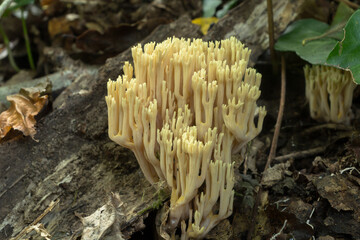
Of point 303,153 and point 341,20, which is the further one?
point 341,20

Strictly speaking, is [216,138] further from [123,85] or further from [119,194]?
[119,194]

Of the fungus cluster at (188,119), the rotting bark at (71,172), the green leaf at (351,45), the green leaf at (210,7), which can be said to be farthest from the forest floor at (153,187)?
the green leaf at (210,7)

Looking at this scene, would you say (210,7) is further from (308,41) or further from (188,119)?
(188,119)

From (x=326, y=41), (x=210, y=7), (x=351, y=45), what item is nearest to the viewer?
(x=351, y=45)

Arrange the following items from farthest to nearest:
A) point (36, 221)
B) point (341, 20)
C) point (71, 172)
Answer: point (341, 20), point (71, 172), point (36, 221)

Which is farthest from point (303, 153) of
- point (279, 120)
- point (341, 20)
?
point (341, 20)

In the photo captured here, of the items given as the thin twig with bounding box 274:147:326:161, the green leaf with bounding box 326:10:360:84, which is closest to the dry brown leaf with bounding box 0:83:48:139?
the thin twig with bounding box 274:147:326:161
